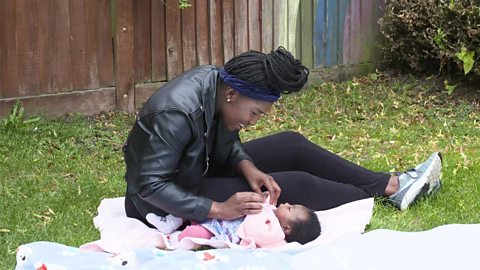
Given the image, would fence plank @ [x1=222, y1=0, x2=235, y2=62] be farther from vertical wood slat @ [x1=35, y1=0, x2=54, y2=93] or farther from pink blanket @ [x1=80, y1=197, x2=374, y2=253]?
pink blanket @ [x1=80, y1=197, x2=374, y2=253]

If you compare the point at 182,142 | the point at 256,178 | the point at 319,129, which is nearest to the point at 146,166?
the point at 182,142

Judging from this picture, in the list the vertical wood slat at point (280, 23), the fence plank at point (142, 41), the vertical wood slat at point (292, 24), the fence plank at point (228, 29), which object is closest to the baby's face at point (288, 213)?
the fence plank at point (142, 41)

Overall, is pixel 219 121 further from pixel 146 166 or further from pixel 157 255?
pixel 157 255

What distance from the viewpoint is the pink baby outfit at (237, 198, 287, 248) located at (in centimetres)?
365

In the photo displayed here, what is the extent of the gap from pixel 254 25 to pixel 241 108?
471 centimetres

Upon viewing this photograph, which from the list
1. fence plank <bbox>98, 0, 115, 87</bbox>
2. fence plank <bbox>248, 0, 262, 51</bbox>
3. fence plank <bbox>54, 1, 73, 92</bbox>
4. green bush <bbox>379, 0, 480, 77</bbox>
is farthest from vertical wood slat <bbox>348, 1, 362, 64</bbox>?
fence plank <bbox>54, 1, 73, 92</bbox>

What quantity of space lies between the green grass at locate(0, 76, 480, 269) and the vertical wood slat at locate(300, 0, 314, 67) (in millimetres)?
427

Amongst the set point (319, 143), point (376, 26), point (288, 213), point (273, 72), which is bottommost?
point (319, 143)

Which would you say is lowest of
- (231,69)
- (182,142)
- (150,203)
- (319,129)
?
(319,129)

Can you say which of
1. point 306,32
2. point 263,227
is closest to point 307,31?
point 306,32

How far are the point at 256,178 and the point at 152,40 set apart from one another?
3.76 metres

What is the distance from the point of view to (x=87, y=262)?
334 cm

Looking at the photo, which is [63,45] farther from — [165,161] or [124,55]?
[165,161]

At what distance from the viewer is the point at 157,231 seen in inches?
150
